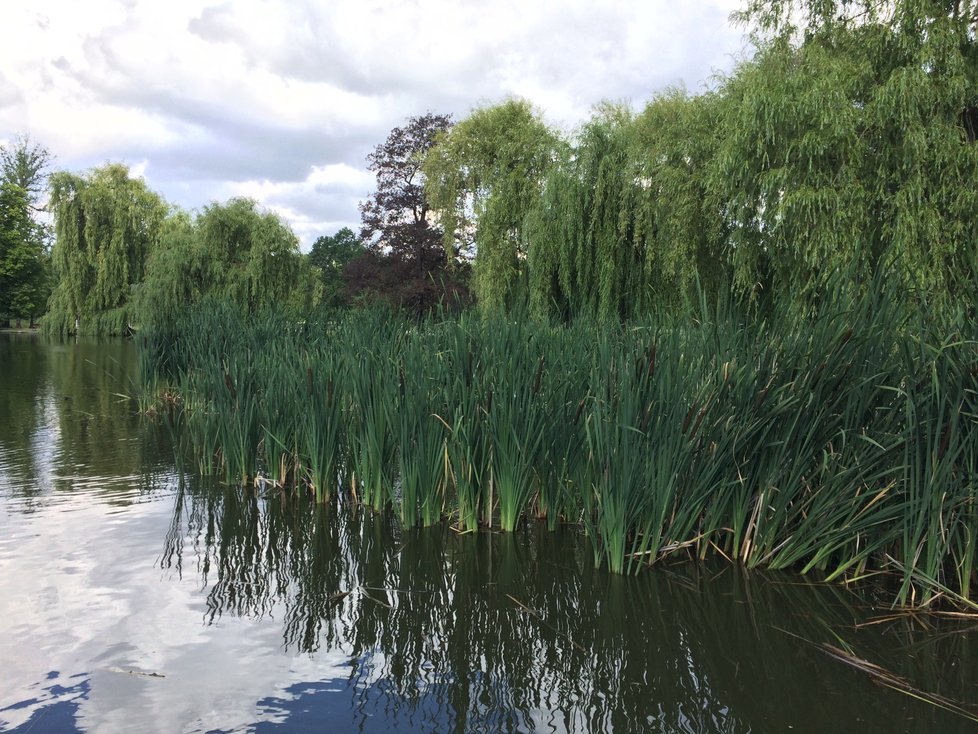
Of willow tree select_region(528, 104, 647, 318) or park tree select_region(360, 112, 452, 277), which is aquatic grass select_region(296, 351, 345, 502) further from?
park tree select_region(360, 112, 452, 277)

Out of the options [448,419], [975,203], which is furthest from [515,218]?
[448,419]

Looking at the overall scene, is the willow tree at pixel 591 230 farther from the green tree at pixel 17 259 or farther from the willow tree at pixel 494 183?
the green tree at pixel 17 259

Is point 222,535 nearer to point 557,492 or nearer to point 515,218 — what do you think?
point 557,492

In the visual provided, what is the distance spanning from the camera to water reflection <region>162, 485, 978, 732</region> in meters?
2.94

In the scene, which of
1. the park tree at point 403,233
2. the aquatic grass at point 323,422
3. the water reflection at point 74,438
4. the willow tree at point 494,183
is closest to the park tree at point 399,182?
the park tree at point 403,233

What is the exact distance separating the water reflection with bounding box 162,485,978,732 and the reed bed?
11.1 inches

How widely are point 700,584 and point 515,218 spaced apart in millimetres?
14367

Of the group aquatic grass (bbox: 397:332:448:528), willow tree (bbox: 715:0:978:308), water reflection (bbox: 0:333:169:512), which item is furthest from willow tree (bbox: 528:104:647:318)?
aquatic grass (bbox: 397:332:448:528)

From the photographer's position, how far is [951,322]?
3949 mm

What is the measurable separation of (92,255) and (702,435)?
32.6 m

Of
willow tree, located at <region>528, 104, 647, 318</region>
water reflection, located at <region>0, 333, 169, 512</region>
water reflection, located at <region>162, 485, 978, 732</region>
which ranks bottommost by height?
water reflection, located at <region>162, 485, 978, 732</region>

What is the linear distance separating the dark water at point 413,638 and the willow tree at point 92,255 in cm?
2857

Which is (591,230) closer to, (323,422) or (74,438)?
(74,438)

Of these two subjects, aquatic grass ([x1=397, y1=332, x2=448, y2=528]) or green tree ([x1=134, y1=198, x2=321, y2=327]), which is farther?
green tree ([x1=134, y1=198, x2=321, y2=327])
